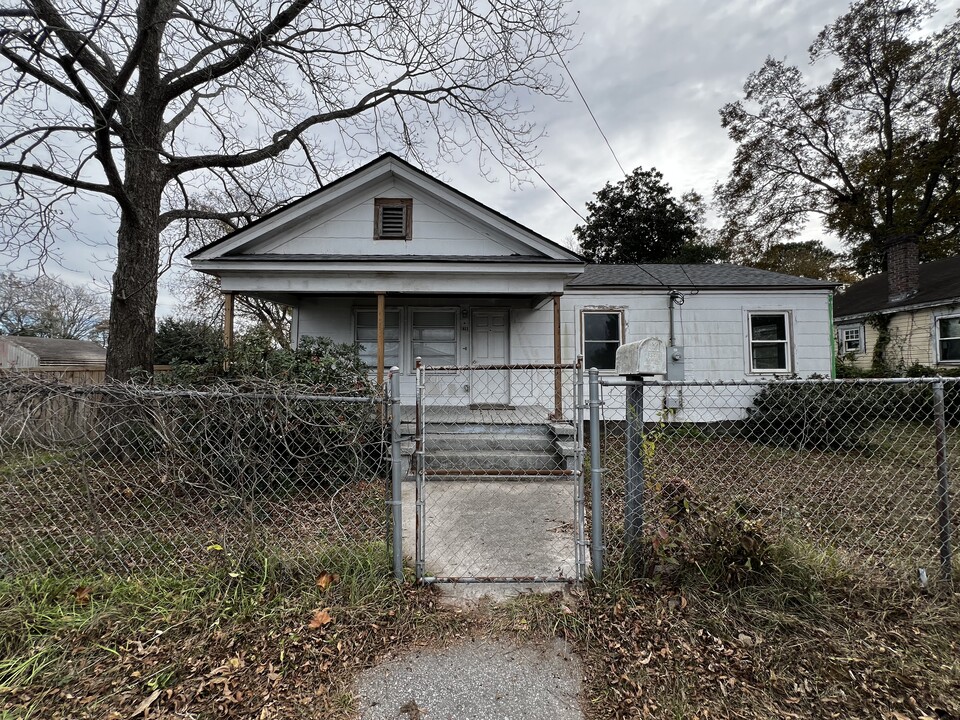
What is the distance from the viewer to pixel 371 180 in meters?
8.01

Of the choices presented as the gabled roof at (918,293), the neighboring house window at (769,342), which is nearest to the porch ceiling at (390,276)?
the neighboring house window at (769,342)

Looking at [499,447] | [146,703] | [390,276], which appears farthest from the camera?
[390,276]

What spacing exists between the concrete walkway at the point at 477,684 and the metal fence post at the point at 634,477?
0.85 metres

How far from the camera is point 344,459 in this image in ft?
15.8

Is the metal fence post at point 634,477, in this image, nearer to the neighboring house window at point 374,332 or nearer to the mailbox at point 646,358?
the mailbox at point 646,358

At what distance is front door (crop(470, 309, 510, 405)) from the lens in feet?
29.0

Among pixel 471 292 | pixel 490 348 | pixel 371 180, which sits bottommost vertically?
pixel 490 348

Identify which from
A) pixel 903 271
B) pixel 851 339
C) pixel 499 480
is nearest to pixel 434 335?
pixel 499 480

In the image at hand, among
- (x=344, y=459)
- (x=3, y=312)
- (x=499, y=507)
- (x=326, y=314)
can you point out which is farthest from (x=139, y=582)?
(x=3, y=312)

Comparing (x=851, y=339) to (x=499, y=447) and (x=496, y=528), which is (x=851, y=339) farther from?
(x=496, y=528)

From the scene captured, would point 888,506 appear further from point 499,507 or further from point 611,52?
point 611,52

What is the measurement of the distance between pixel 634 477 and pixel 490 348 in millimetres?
6258

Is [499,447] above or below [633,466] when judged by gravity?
below

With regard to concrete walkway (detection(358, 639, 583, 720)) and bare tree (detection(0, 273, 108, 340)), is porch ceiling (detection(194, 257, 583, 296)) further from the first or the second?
bare tree (detection(0, 273, 108, 340))
